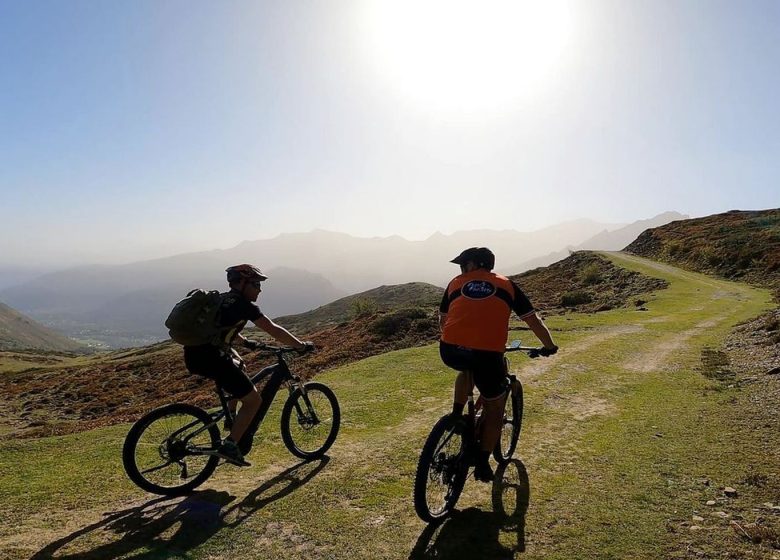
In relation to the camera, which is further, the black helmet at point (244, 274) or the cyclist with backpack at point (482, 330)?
the black helmet at point (244, 274)

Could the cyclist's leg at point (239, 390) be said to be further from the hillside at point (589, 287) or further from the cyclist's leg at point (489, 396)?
the hillside at point (589, 287)

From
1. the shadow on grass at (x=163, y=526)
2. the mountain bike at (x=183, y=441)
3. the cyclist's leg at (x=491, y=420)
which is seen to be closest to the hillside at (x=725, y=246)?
the cyclist's leg at (x=491, y=420)

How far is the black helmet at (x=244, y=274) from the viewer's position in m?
6.93

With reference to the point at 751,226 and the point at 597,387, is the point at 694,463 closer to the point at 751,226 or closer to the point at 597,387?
the point at 597,387

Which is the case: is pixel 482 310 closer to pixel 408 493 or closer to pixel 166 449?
pixel 408 493

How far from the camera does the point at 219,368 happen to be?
6.80 m

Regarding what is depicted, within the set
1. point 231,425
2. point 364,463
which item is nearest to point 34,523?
point 231,425

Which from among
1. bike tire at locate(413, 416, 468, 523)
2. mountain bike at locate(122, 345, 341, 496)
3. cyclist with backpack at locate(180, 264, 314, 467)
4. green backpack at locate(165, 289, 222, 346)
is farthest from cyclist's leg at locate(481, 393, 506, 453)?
green backpack at locate(165, 289, 222, 346)

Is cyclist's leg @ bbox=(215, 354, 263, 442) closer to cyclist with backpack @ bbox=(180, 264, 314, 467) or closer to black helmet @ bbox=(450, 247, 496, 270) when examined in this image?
cyclist with backpack @ bbox=(180, 264, 314, 467)

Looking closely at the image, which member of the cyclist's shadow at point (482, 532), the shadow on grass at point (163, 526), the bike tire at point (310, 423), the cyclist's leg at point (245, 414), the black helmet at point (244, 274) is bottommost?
the cyclist's shadow at point (482, 532)

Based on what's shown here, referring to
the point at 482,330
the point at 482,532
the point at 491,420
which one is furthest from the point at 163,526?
the point at 482,330

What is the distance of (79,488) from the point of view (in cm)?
711

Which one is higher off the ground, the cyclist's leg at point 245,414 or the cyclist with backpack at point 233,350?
the cyclist with backpack at point 233,350

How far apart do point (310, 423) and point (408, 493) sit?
7.67 ft
